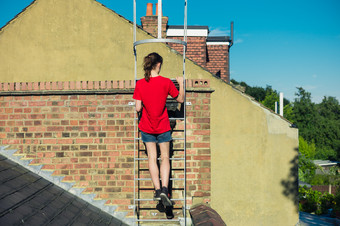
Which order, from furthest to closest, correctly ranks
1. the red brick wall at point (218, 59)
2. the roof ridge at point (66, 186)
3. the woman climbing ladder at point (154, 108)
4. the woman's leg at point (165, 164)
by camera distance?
1. the red brick wall at point (218, 59)
2. the roof ridge at point (66, 186)
3. the woman climbing ladder at point (154, 108)
4. the woman's leg at point (165, 164)

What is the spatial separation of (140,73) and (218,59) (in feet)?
34.6

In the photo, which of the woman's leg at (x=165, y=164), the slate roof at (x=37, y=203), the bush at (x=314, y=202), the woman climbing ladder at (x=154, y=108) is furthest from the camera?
the bush at (x=314, y=202)

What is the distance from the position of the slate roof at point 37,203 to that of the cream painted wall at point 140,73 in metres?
1.63

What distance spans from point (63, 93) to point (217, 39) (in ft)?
37.5

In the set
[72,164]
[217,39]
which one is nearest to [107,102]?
[72,164]

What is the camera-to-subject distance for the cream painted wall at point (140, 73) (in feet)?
15.1

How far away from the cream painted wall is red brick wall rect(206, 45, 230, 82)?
10.0m

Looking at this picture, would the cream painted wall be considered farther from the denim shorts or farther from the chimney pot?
the chimney pot

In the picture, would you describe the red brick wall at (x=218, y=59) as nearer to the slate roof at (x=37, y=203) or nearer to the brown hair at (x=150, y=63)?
the brown hair at (x=150, y=63)

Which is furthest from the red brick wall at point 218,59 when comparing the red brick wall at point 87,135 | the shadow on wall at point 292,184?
the red brick wall at point 87,135

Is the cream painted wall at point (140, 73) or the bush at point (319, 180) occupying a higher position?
the cream painted wall at point (140, 73)

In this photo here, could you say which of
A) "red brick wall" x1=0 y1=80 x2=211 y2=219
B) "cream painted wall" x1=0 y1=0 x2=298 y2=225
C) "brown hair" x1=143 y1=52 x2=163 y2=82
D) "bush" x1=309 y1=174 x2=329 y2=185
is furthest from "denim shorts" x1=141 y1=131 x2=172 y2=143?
"bush" x1=309 y1=174 x2=329 y2=185

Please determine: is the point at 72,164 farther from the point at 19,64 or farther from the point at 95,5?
the point at 95,5

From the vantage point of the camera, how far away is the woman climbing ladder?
153 inches
